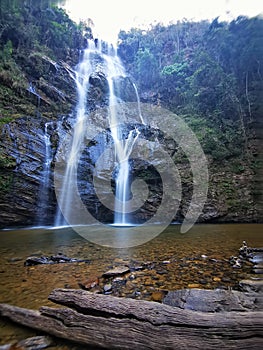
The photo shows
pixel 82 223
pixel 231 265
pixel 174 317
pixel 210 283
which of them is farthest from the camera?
pixel 82 223

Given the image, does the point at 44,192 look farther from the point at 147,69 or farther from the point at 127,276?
the point at 147,69

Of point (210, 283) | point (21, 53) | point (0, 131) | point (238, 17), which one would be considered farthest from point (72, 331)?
point (238, 17)

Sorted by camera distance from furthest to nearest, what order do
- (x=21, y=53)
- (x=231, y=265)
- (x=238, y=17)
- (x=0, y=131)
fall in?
(x=238, y=17), (x=21, y=53), (x=0, y=131), (x=231, y=265)

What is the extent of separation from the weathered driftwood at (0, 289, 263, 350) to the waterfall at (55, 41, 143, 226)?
9.94 meters

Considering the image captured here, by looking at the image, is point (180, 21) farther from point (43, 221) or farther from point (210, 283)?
point (210, 283)

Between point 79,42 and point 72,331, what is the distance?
1013 inches

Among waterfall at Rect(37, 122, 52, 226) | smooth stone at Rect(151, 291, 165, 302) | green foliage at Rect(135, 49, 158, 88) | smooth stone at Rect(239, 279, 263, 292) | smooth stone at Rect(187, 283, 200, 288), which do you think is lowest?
smooth stone at Rect(151, 291, 165, 302)

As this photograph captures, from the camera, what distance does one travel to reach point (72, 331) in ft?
5.86

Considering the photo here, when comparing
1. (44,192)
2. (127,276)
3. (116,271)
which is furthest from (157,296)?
(44,192)

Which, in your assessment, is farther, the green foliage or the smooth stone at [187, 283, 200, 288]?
→ the green foliage

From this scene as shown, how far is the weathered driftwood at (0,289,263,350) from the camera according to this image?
1544mm

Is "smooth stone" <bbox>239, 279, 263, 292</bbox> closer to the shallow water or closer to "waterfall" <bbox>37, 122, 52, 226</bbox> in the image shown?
the shallow water

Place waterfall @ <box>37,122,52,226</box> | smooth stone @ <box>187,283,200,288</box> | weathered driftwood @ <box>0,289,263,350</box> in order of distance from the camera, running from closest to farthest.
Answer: weathered driftwood @ <box>0,289,263,350</box>, smooth stone @ <box>187,283,200,288</box>, waterfall @ <box>37,122,52,226</box>

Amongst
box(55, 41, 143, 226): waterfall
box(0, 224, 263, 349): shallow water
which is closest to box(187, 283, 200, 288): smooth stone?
box(0, 224, 263, 349): shallow water
